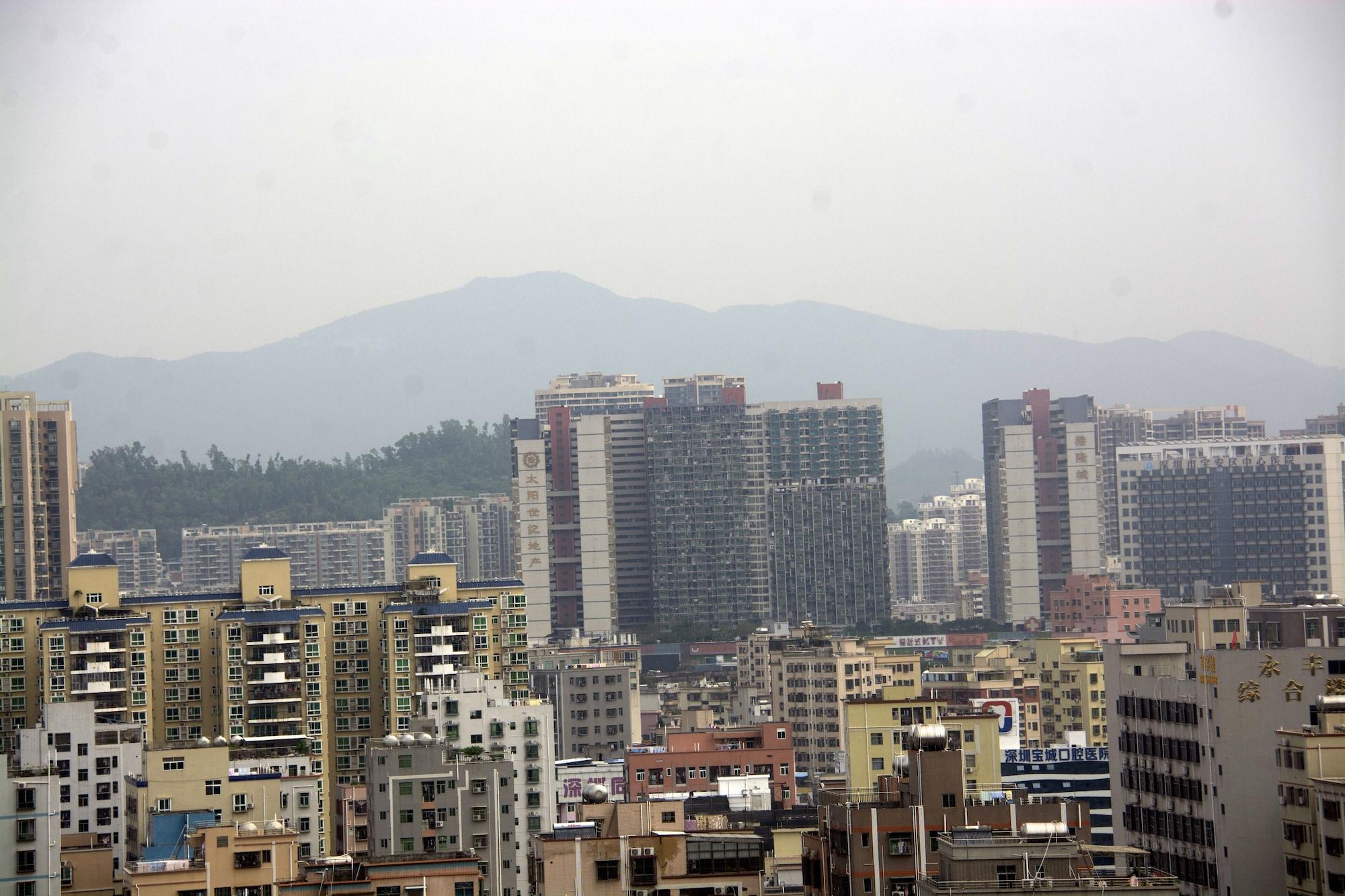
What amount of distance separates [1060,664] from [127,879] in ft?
82.2

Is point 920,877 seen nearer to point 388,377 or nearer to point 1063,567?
point 1063,567

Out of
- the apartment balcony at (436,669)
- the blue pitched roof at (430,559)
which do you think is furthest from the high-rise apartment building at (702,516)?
the apartment balcony at (436,669)

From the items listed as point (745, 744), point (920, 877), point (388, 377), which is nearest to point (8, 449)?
point (745, 744)

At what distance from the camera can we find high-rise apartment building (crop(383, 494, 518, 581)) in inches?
3095

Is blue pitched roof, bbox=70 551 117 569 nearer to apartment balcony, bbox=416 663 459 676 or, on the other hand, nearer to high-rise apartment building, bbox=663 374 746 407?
apartment balcony, bbox=416 663 459 676

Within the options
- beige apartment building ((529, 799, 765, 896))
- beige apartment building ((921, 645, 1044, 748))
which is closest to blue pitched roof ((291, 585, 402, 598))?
beige apartment building ((921, 645, 1044, 748))

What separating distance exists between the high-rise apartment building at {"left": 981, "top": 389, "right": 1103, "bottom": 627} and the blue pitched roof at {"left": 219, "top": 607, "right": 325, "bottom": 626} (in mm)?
41002

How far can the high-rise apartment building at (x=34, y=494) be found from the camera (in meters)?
46.7

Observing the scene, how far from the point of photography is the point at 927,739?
12.8 metres

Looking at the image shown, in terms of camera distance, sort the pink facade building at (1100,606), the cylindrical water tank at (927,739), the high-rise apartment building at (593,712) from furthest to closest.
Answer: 1. the pink facade building at (1100,606)
2. the high-rise apartment building at (593,712)
3. the cylindrical water tank at (927,739)

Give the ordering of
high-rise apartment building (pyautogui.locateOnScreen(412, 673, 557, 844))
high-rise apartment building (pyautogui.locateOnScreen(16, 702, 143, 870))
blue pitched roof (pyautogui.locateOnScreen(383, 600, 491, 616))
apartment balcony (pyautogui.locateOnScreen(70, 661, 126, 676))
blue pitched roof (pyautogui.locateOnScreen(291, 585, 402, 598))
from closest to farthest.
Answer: high-rise apartment building (pyautogui.locateOnScreen(16, 702, 143, 870)), high-rise apartment building (pyautogui.locateOnScreen(412, 673, 557, 844)), apartment balcony (pyautogui.locateOnScreen(70, 661, 126, 676)), blue pitched roof (pyautogui.locateOnScreen(383, 600, 491, 616)), blue pitched roof (pyautogui.locateOnScreen(291, 585, 402, 598))

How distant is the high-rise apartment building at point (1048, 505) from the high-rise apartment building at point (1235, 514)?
187 cm

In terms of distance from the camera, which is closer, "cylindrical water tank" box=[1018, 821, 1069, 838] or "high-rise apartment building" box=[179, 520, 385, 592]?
"cylindrical water tank" box=[1018, 821, 1069, 838]

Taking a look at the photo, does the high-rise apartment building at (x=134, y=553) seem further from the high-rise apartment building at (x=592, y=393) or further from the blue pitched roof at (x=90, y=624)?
the blue pitched roof at (x=90, y=624)
